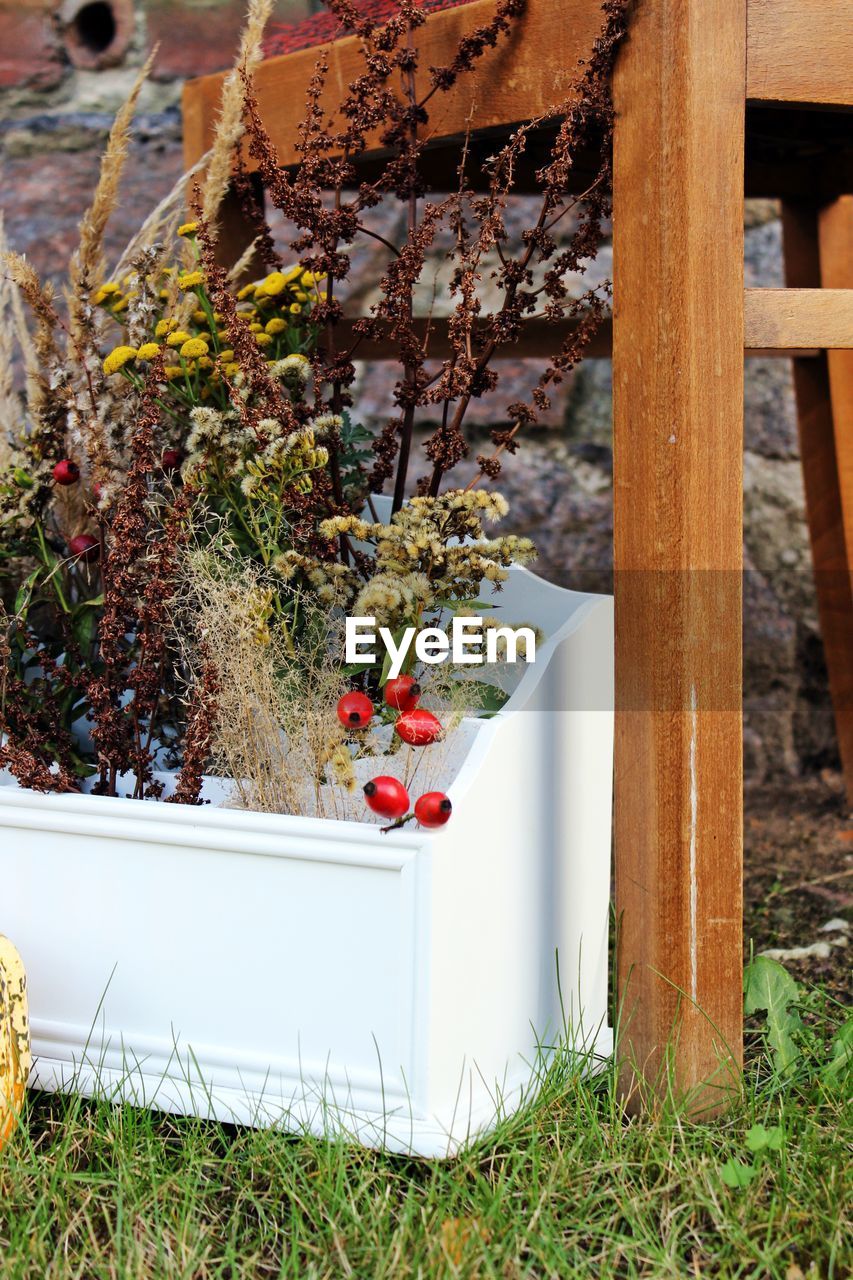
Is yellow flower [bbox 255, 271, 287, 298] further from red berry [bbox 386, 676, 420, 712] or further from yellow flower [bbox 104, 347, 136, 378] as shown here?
red berry [bbox 386, 676, 420, 712]

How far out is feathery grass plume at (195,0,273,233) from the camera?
4.31 ft

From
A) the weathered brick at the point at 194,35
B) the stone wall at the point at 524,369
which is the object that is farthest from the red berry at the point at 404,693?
the weathered brick at the point at 194,35

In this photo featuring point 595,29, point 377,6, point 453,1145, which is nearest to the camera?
point 453,1145

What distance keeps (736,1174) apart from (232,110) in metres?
1.14

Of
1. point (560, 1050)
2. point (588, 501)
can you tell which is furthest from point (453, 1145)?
point (588, 501)

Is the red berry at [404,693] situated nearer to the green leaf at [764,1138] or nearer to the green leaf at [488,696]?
the green leaf at [488,696]

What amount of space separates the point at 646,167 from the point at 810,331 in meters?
0.22

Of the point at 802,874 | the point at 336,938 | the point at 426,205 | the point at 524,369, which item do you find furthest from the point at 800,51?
the point at 524,369

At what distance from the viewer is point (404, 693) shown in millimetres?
1150

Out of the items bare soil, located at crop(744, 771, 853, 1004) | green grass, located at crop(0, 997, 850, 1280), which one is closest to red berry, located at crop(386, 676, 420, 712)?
green grass, located at crop(0, 997, 850, 1280)

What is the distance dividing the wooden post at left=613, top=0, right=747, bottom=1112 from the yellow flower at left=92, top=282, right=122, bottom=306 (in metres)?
0.56

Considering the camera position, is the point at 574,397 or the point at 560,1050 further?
the point at 574,397

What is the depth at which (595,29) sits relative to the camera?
3.90ft

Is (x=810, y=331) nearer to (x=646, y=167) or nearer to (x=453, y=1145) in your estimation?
(x=646, y=167)
